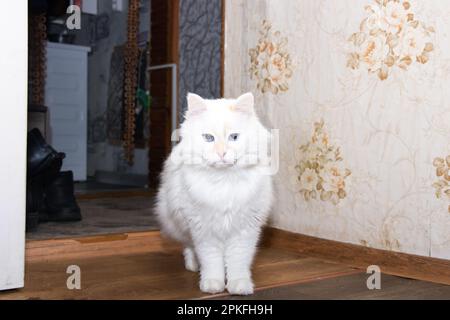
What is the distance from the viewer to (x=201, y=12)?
3.44m

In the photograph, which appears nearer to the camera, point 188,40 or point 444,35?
point 444,35

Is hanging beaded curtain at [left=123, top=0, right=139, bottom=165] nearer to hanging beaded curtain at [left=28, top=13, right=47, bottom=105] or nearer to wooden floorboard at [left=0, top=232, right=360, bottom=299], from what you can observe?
hanging beaded curtain at [left=28, top=13, right=47, bottom=105]

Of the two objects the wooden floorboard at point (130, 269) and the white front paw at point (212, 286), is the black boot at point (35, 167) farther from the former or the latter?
the white front paw at point (212, 286)

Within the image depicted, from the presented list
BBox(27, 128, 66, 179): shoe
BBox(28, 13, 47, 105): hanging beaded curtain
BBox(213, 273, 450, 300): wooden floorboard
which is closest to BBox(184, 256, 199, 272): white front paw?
BBox(213, 273, 450, 300): wooden floorboard

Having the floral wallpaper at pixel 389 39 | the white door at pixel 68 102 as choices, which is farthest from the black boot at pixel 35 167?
the white door at pixel 68 102

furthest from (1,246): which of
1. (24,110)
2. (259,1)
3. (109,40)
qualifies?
(109,40)

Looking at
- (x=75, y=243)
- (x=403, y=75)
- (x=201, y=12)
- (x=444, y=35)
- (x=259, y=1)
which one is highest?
(x=201, y=12)

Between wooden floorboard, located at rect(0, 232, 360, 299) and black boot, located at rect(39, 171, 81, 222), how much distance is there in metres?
0.55

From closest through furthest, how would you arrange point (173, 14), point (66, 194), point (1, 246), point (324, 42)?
point (1, 246) < point (324, 42) < point (66, 194) < point (173, 14)

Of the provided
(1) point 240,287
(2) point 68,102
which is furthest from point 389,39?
(2) point 68,102

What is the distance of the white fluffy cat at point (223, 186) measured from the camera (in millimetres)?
1492

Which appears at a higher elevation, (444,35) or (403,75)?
(444,35)

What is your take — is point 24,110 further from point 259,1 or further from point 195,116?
point 259,1

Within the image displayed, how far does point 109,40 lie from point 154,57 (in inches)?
62.1
